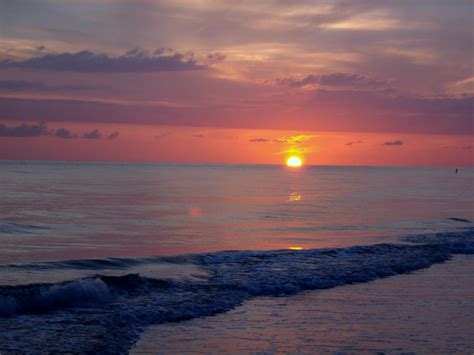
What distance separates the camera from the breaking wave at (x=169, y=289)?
44.3 feet

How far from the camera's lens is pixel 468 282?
1933 centimetres

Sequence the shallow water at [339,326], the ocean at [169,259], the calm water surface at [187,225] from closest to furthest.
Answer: the shallow water at [339,326], the ocean at [169,259], the calm water surface at [187,225]

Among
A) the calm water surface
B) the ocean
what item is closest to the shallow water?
the ocean

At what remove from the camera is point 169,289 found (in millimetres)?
18141

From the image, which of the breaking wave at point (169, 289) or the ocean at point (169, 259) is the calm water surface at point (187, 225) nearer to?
the ocean at point (169, 259)

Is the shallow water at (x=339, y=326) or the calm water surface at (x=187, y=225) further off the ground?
the calm water surface at (x=187, y=225)

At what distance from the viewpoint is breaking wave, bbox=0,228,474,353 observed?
1351 cm

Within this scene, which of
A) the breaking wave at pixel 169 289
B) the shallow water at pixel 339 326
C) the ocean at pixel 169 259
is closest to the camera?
the shallow water at pixel 339 326

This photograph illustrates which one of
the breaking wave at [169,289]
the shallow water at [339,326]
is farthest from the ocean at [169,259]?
the shallow water at [339,326]

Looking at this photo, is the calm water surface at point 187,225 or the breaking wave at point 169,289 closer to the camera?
the breaking wave at point 169,289

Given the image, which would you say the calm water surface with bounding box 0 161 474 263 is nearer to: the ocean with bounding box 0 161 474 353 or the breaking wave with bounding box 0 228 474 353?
the ocean with bounding box 0 161 474 353

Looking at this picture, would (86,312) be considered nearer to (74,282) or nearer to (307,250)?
(74,282)

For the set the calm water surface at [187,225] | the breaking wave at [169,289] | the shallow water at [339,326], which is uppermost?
the calm water surface at [187,225]

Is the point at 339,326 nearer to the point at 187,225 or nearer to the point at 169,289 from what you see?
the point at 169,289
